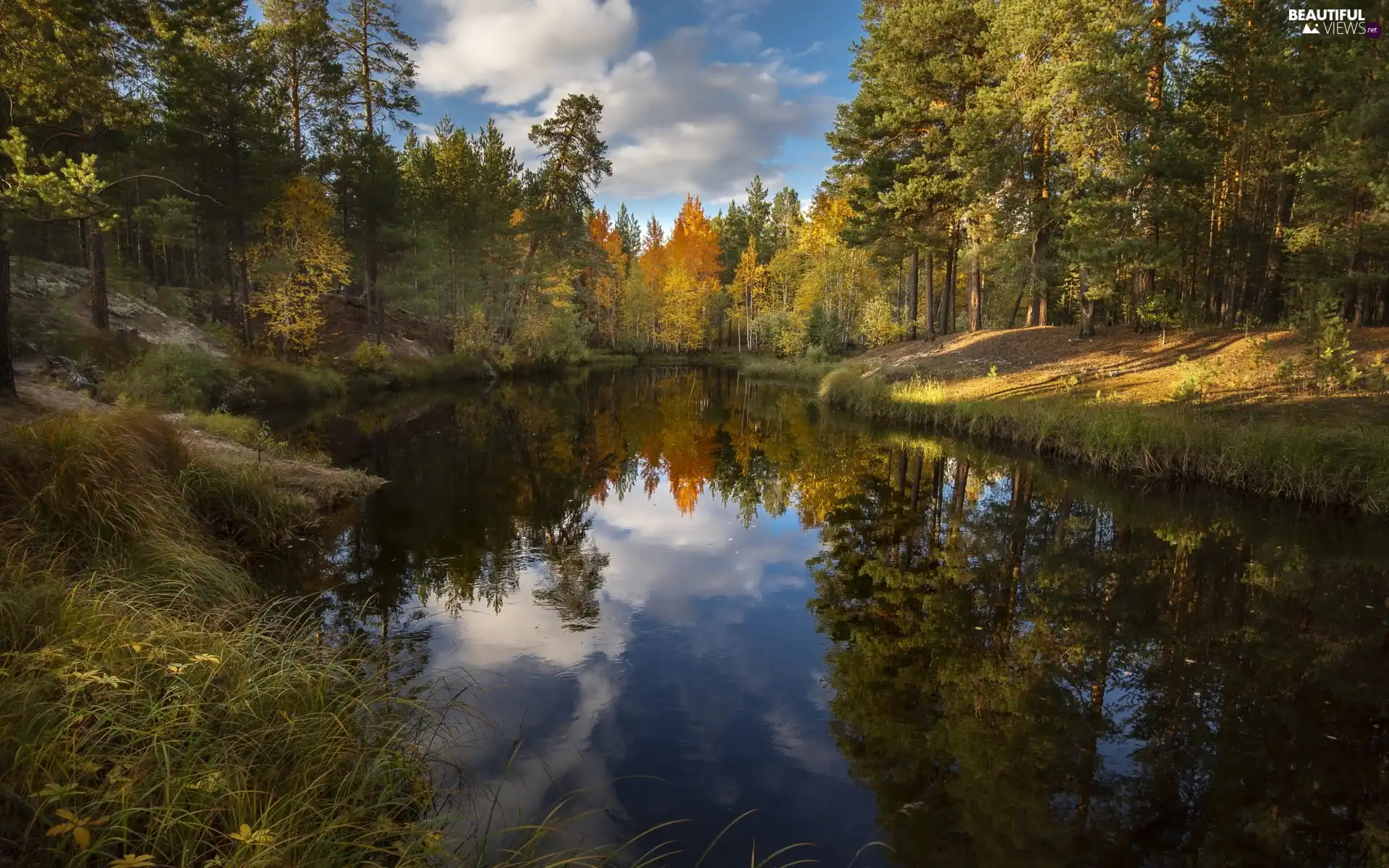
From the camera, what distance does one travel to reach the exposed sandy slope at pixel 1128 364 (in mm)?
16328

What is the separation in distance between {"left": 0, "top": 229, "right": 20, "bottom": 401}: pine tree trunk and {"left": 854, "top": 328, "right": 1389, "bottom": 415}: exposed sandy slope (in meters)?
24.2

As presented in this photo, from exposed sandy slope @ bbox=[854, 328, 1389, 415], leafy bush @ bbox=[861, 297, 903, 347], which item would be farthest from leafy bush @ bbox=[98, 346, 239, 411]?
leafy bush @ bbox=[861, 297, 903, 347]

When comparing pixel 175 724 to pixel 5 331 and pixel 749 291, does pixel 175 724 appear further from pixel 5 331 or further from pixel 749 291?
pixel 749 291

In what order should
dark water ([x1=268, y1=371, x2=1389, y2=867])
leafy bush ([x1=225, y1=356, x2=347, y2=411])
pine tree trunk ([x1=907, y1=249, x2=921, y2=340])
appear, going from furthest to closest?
pine tree trunk ([x1=907, y1=249, x2=921, y2=340]), leafy bush ([x1=225, y1=356, x2=347, y2=411]), dark water ([x1=268, y1=371, x2=1389, y2=867])

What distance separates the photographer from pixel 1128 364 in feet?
69.1

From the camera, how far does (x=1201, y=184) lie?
20.5m

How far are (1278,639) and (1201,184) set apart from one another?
1893cm

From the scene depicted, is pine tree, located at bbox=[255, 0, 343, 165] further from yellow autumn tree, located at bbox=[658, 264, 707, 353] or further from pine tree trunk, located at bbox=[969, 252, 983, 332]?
yellow autumn tree, located at bbox=[658, 264, 707, 353]

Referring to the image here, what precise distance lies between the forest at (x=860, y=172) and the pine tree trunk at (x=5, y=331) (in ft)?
0.35

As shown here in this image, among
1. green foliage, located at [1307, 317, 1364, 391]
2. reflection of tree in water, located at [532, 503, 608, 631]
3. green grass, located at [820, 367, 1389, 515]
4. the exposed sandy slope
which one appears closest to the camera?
reflection of tree in water, located at [532, 503, 608, 631]

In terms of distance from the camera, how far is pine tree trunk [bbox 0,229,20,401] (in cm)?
1124

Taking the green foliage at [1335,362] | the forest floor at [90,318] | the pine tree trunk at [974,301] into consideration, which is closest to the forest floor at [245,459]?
the forest floor at [90,318]

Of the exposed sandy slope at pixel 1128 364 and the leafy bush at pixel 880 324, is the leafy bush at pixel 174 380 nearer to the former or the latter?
the exposed sandy slope at pixel 1128 364

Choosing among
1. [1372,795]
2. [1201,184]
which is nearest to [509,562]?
[1372,795]
